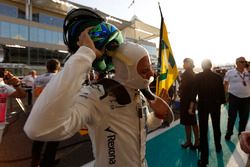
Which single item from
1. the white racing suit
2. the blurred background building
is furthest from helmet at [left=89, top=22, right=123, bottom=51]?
the blurred background building

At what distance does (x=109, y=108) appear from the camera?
56.9 inches

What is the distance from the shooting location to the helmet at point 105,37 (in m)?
1.35

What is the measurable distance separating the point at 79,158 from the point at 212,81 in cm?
264

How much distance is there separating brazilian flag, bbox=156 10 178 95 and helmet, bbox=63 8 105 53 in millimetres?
1319

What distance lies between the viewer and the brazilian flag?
8.93ft

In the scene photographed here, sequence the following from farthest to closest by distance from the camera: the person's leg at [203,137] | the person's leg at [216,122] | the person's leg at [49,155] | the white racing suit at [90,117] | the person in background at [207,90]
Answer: the person's leg at [216,122], the person in background at [207,90], the person's leg at [203,137], the person's leg at [49,155], the white racing suit at [90,117]

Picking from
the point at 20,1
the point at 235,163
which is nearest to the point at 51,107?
the point at 235,163

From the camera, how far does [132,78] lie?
156 centimetres

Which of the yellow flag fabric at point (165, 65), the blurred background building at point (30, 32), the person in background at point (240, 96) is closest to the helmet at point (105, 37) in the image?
the yellow flag fabric at point (165, 65)

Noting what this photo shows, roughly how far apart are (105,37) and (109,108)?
0.39 metres

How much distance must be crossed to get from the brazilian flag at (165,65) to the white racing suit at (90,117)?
105cm

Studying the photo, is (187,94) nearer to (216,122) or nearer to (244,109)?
(216,122)

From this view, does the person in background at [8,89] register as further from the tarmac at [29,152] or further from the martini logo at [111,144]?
the martini logo at [111,144]

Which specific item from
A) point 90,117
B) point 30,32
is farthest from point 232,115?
point 30,32
